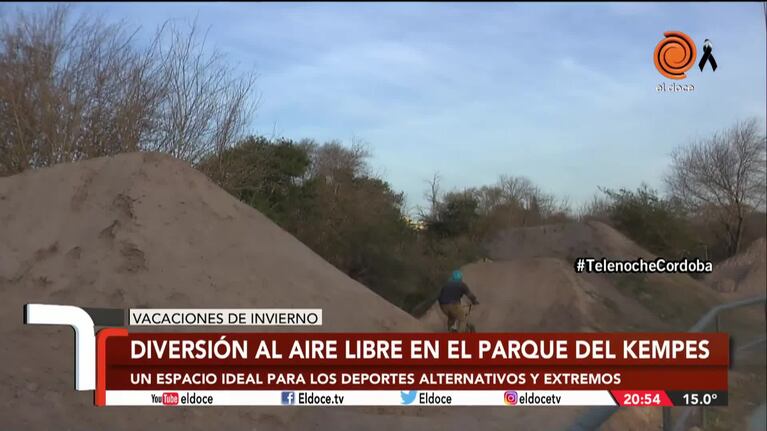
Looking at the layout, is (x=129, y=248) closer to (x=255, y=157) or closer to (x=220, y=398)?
(x=220, y=398)

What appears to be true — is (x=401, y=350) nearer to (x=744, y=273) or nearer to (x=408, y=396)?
(x=408, y=396)

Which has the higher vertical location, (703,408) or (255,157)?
(255,157)

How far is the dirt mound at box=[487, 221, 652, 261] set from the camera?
24.2 meters

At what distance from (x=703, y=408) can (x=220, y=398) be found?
3.51 meters

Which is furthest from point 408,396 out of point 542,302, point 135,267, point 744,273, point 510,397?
point 744,273

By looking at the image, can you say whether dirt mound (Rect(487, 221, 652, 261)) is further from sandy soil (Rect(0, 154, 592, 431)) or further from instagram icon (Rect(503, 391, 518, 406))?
instagram icon (Rect(503, 391, 518, 406))

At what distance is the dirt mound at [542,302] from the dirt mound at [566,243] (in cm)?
268

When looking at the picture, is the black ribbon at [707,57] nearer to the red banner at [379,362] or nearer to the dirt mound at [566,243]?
the red banner at [379,362]

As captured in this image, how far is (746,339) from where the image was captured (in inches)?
282

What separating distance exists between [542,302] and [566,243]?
5.97m

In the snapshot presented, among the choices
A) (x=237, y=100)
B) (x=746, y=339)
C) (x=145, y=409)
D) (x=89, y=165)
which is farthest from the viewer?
(x=237, y=100)

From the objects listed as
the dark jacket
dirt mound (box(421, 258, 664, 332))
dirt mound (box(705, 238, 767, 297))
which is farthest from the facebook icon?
dirt mound (box(705, 238, 767, 297))

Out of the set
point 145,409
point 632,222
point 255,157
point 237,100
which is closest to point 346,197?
point 255,157

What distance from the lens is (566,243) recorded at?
26469 mm
